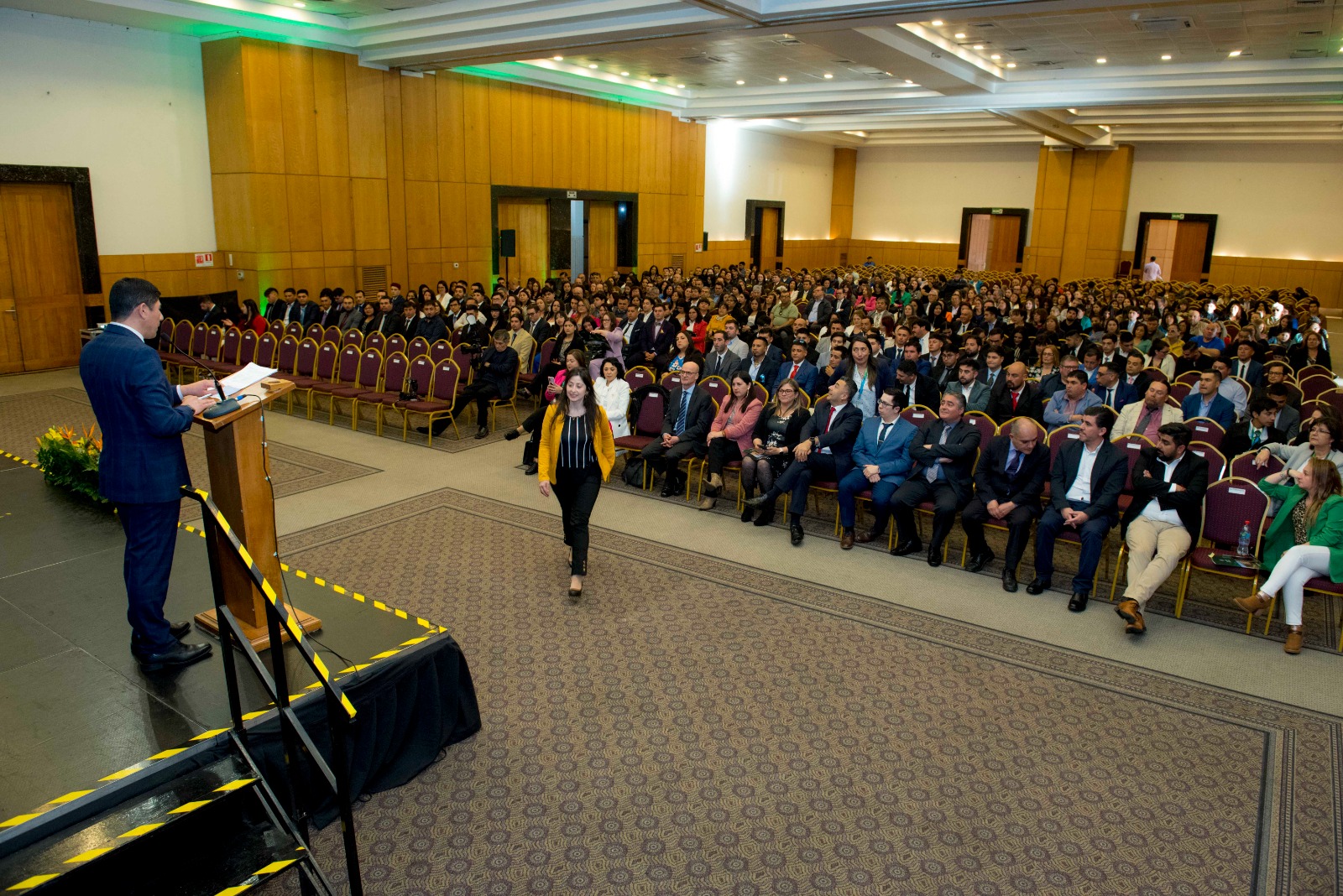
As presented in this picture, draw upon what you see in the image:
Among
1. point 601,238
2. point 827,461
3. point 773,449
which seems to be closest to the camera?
point 827,461

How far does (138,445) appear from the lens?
11.2 ft

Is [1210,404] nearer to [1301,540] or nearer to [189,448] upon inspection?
[1301,540]

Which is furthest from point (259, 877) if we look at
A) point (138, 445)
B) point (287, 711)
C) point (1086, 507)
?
point (1086, 507)

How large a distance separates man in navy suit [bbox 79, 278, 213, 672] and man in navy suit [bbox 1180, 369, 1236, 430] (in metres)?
7.50

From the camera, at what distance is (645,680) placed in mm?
4715

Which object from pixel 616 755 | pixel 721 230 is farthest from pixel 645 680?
pixel 721 230

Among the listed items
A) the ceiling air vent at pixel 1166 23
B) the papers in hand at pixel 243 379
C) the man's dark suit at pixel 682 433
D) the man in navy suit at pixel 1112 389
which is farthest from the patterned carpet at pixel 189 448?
the ceiling air vent at pixel 1166 23

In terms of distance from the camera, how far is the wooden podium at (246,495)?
3.66 meters

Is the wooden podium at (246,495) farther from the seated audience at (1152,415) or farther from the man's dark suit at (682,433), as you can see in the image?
the seated audience at (1152,415)

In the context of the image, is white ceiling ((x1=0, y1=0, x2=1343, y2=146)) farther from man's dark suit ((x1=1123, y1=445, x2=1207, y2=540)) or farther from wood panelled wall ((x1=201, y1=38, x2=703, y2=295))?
man's dark suit ((x1=1123, y1=445, x2=1207, y2=540))

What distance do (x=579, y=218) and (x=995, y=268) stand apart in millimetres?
16659

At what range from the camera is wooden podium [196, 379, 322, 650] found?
12.0 ft

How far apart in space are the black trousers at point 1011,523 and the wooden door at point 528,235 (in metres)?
Result: 14.4

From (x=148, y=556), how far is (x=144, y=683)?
0.58 meters
